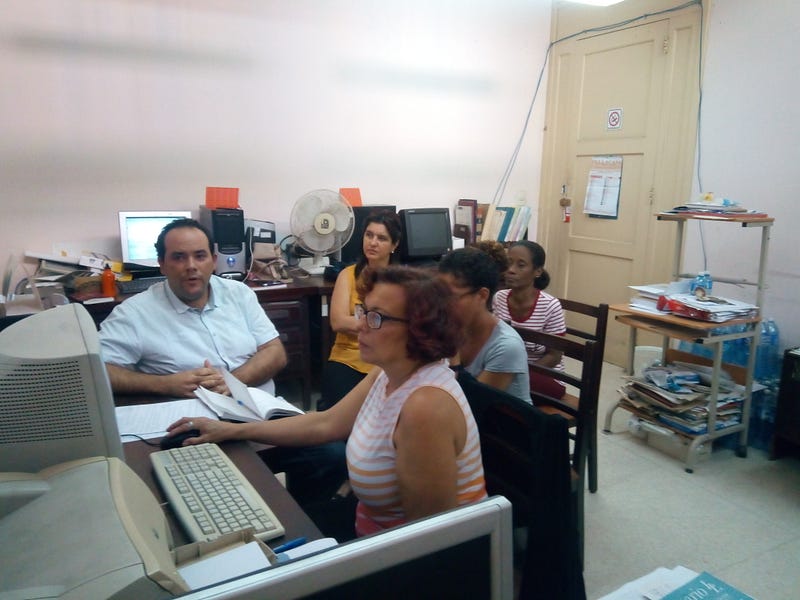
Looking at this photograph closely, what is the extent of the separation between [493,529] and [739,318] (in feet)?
8.70

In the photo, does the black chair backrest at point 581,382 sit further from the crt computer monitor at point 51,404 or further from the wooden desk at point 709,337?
the crt computer monitor at point 51,404

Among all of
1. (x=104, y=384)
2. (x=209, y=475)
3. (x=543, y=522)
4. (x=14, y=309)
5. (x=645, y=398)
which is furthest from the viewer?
(x=645, y=398)

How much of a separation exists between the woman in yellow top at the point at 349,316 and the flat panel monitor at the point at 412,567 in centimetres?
202

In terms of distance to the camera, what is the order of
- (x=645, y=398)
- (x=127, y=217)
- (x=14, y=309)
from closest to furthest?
(x=14, y=309) → (x=645, y=398) → (x=127, y=217)

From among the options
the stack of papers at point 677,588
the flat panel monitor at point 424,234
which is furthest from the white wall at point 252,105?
the stack of papers at point 677,588

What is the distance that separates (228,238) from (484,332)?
188cm

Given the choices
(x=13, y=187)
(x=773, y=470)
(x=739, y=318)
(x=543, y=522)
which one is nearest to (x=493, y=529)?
(x=543, y=522)

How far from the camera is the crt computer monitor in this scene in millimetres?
895

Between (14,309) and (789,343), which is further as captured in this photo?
(789,343)

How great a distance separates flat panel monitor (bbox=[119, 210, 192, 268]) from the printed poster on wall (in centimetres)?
286

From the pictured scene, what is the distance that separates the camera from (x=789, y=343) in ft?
10.1

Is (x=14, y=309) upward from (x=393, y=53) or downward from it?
downward

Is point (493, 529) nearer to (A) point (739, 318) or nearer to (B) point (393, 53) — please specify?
(A) point (739, 318)

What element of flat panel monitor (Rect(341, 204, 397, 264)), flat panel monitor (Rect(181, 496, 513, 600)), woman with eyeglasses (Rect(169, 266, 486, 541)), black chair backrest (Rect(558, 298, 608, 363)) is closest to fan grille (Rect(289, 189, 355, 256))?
flat panel monitor (Rect(341, 204, 397, 264))
